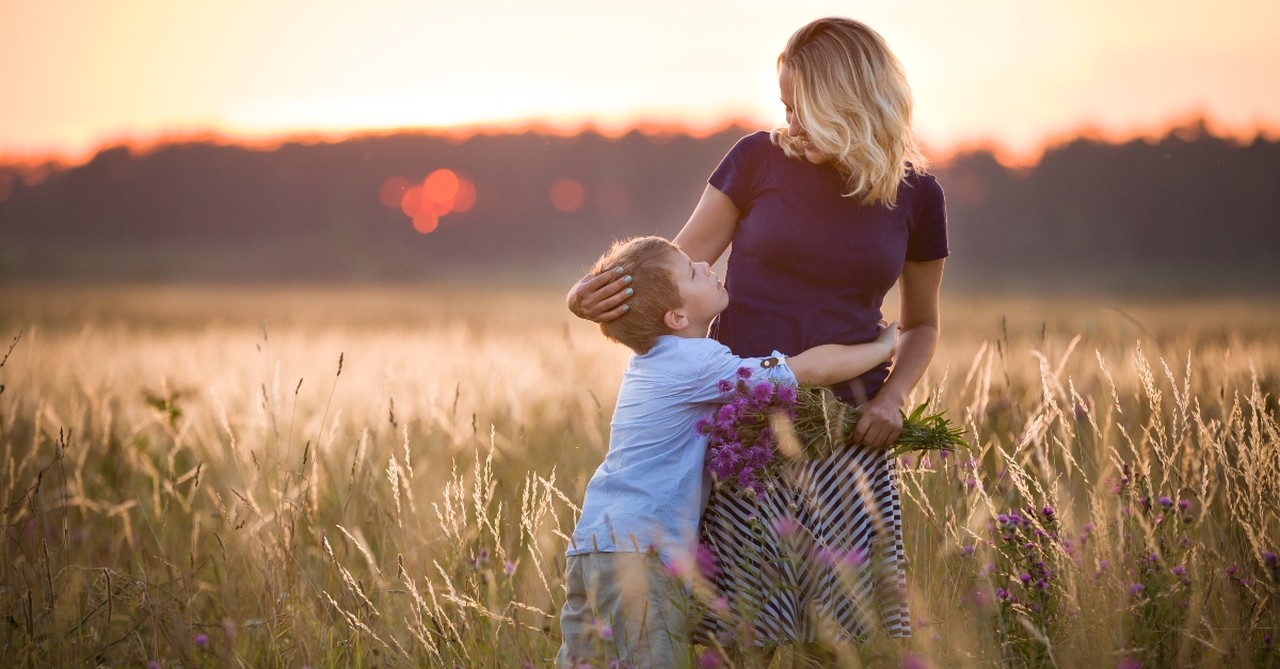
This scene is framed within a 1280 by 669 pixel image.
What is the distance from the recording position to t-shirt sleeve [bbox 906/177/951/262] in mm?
2879

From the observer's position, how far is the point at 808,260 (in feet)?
8.91

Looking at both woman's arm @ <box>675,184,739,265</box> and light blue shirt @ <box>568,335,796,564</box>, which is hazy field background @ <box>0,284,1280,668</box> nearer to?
light blue shirt @ <box>568,335,796,564</box>

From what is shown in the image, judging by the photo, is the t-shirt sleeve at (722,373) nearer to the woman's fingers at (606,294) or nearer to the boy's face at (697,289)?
the boy's face at (697,289)

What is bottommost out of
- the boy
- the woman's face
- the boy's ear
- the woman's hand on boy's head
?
the boy

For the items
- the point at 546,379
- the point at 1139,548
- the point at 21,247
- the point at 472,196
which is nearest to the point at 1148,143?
the point at 472,196

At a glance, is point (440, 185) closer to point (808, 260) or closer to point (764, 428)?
point (808, 260)

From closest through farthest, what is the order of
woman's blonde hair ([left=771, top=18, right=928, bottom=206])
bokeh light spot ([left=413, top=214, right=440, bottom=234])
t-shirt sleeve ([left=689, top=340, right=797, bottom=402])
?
1. t-shirt sleeve ([left=689, top=340, right=797, bottom=402])
2. woman's blonde hair ([left=771, top=18, right=928, bottom=206])
3. bokeh light spot ([left=413, top=214, right=440, bottom=234])

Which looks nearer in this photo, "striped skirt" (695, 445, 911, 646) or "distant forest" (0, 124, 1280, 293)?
"striped skirt" (695, 445, 911, 646)

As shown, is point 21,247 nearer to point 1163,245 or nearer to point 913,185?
point 1163,245

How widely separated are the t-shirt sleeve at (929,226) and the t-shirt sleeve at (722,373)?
0.60m

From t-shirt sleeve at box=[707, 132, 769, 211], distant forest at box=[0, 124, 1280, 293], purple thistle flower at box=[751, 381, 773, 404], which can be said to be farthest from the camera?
distant forest at box=[0, 124, 1280, 293]

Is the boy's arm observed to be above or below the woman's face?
below

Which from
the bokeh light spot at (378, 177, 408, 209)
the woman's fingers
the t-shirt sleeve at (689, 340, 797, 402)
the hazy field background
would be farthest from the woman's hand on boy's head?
the bokeh light spot at (378, 177, 408, 209)

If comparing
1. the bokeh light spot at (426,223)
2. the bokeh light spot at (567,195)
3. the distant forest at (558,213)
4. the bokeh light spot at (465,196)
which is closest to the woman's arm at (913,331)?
the distant forest at (558,213)
